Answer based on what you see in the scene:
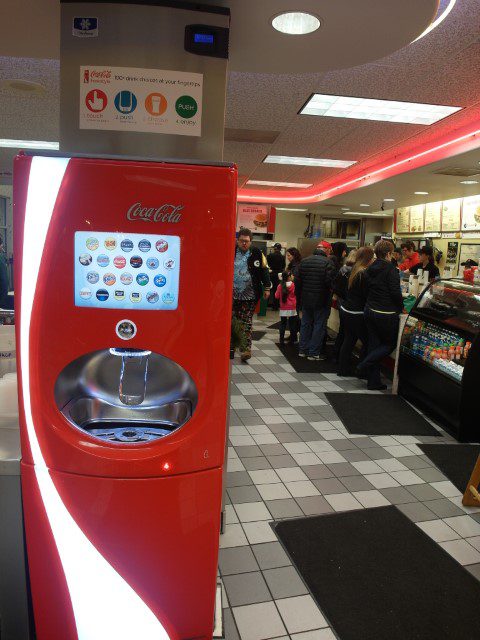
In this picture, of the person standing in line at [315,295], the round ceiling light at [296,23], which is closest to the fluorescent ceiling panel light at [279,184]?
the person standing in line at [315,295]

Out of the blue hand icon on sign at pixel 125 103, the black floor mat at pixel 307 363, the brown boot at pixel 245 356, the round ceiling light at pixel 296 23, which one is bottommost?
the black floor mat at pixel 307 363

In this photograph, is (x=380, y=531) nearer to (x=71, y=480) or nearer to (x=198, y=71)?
(x=71, y=480)

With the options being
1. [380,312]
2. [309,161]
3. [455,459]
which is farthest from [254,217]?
[455,459]

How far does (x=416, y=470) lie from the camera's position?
3.35m

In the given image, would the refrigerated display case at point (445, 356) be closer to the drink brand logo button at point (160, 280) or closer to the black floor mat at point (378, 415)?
the black floor mat at point (378, 415)

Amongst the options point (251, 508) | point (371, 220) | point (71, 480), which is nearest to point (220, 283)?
point (71, 480)

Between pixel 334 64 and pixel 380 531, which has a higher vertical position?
pixel 334 64

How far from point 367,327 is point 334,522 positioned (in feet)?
9.57

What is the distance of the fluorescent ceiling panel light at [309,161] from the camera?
724 cm

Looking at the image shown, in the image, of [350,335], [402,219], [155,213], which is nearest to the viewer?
[155,213]

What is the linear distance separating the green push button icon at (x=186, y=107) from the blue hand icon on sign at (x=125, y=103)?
16 centimetres

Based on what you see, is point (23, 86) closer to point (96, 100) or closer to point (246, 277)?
point (246, 277)

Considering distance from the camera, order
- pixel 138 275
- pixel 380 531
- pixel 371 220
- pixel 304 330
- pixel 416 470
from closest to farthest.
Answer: pixel 138 275 < pixel 380 531 < pixel 416 470 < pixel 304 330 < pixel 371 220

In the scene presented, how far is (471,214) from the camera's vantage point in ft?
31.0
